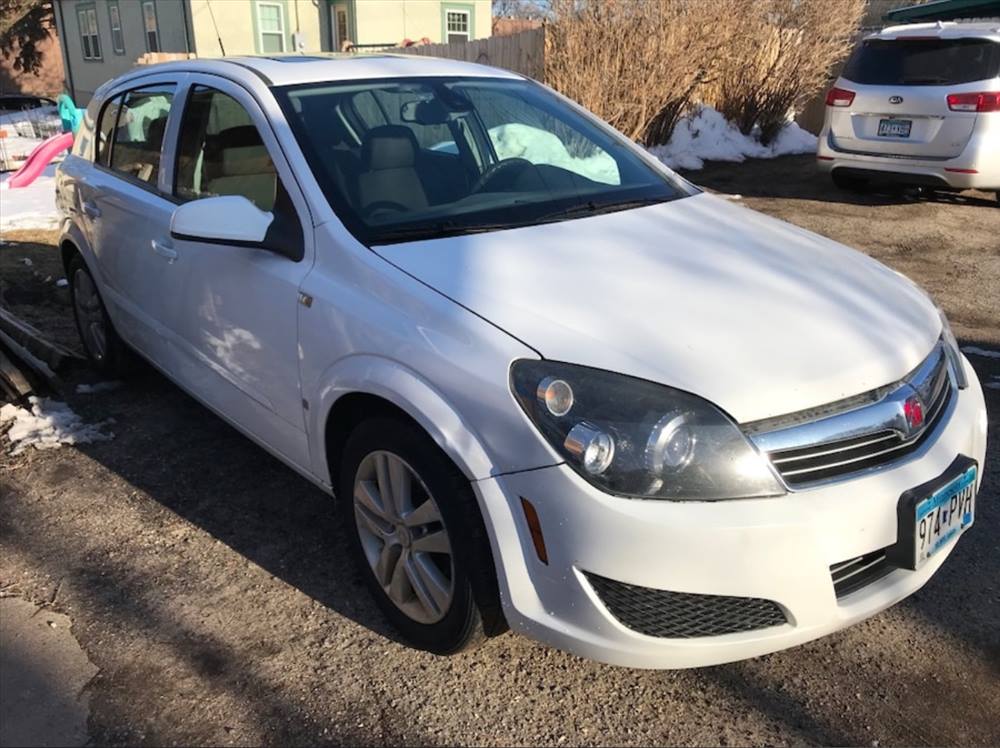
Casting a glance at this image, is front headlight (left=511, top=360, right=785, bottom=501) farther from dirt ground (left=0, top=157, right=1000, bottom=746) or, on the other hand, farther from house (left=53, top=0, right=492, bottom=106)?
house (left=53, top=0, right=492, bottom=106)

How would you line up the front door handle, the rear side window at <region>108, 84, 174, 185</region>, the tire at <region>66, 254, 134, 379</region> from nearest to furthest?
the front door handle → the rear side window at <region>108, 84, 174, 185</region> → the tire at <region>66, 254, 134, 379</region>

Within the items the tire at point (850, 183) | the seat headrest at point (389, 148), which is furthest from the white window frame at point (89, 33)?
the seat headrest at point (389, 148)

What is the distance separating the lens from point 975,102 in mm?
7914

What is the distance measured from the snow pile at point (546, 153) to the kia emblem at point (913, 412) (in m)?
1.48

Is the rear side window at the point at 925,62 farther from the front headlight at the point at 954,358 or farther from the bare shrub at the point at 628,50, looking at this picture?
the front headlight at the point at 954,358

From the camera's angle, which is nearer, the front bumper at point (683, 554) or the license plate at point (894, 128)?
the front bumper at point (683, 554)

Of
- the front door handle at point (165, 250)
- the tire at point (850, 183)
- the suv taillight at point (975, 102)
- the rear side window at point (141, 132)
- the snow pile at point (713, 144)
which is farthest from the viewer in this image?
the snow pile at point (713, 144)

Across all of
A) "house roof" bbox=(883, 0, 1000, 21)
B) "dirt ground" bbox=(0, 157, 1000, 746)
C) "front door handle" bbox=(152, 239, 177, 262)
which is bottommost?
"dirt ground" bbox=(0, 157, 1000, 746)

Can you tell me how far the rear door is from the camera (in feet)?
26.5

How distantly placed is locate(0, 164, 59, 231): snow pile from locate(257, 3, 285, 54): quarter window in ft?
37.0

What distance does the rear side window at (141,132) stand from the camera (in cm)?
376

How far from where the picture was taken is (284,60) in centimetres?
349

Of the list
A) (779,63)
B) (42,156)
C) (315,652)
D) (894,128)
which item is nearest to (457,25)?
(779,63)

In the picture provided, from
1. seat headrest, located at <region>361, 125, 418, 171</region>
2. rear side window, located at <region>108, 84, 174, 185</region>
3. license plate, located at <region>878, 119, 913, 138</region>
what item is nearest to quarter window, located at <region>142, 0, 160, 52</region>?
license plate, located at <region>878, 119, 913, 138</region>
